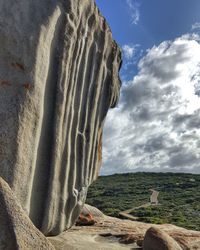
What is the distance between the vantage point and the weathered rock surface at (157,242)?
27.4ft

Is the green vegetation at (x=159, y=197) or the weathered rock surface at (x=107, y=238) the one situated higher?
the green vegetation at (x=159, y=197)

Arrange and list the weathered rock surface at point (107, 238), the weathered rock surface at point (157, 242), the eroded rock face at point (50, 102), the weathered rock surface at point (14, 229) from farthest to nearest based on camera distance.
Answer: the weathered rock surface at point (157, 242)
the weathered rock surface at point (107, 238)
the eroded rock face at point (50, 102)
the weathered rock surface at point (14, 229)

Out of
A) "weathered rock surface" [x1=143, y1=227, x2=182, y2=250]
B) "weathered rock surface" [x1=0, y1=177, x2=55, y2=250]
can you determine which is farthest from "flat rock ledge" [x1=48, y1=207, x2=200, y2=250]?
"weathered rock surface" [x1=0, y1=177, x2=55, y2=250]

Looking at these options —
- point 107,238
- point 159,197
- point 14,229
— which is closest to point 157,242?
point 107,238

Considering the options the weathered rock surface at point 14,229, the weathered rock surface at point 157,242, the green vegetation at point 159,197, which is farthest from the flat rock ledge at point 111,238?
the green vegetation at point 159,197

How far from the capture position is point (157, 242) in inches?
332

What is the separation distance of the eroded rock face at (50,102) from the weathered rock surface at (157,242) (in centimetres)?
164

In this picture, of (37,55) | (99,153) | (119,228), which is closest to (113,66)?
(99,153)

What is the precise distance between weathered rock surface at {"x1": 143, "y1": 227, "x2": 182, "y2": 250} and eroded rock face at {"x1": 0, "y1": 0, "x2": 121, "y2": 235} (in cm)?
164

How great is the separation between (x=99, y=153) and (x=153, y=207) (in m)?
24.9

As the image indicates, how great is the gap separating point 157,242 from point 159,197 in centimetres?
3407

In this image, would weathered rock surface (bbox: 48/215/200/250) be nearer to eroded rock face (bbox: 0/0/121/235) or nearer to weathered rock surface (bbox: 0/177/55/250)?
eroded rock face (bbox: 0/0/121/235)

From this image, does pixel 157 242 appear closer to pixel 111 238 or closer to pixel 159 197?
pixel 111 238

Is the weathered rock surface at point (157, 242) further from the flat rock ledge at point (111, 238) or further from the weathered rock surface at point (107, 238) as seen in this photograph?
the weathered rock surface at point (107, 238)
